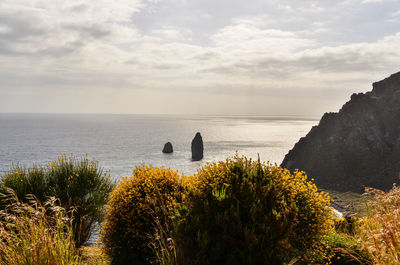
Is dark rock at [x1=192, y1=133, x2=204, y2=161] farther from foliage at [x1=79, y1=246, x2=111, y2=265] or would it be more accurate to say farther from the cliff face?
foliage at [x1=79, y1=246, x2=111, y2=265]

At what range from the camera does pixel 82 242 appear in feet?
37.0

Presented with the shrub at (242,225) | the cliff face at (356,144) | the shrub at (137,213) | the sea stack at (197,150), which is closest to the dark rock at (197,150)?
the sea stack at (197,150)

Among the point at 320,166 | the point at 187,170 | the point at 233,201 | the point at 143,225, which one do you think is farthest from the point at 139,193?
the point at 320,166

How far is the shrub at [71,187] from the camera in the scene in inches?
431

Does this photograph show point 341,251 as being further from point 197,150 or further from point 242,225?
point 197,150

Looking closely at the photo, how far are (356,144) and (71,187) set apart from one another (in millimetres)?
122333

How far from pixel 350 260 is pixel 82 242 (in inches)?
405

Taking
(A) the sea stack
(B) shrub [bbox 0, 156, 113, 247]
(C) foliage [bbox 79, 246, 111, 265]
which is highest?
(B) shrub [bbox 0, 156, 113, 247]

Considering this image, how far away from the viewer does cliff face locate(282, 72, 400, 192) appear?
99812 mm

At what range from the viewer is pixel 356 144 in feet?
362

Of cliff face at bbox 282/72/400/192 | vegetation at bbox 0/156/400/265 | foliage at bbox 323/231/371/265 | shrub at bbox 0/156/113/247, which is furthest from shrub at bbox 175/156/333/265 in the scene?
cliff face at bbox 282/72/400/192

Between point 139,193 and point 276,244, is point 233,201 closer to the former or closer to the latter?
point 276,244

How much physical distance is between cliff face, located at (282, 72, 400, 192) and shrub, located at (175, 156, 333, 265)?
102269 millimetres

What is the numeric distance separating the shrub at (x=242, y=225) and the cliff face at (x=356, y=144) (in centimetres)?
10227
